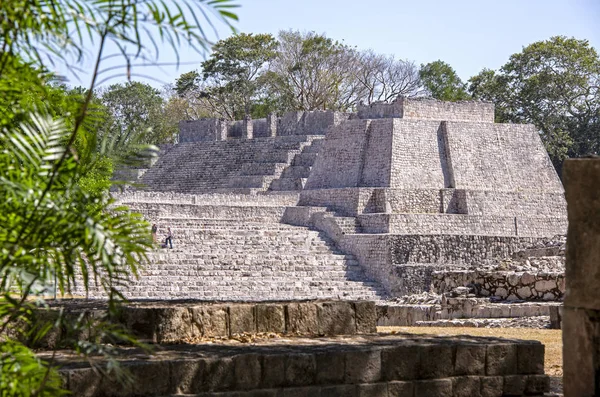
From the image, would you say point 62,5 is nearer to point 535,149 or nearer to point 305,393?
point 305,393

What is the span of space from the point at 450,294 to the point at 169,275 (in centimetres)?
785

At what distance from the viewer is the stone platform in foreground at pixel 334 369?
692 cm

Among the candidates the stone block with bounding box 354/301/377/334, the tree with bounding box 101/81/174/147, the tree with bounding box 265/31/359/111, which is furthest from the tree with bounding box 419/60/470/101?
the stone block with bounding box 354/301/377/334

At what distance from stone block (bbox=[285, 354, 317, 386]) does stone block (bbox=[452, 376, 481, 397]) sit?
1.13 meters

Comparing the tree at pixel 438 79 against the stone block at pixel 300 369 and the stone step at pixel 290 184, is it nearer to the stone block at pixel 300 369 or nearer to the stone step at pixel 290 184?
the stone step at pixel 290 184

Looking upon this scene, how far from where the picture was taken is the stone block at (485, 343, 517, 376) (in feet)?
27.1

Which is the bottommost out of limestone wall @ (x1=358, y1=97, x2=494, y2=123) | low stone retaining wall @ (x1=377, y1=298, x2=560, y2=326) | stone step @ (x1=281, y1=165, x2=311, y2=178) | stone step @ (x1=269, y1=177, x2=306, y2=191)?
low stone retaining wall @ (x1=377, y1=298, x2=560, y2=326)

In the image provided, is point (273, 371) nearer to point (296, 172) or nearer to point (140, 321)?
point (140, 321)

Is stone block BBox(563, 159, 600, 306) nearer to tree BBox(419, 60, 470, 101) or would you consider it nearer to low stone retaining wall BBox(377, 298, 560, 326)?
low stone retaining wall BBox(377, 298, 560, 326)

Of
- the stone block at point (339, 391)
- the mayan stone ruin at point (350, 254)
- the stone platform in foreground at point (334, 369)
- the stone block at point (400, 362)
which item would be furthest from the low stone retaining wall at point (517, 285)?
A: the stone block at point (339, 391)

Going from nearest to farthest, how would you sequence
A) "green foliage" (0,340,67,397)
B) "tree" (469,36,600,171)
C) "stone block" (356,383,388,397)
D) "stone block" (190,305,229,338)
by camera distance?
"green foliage" (0,340,67,397), "stone block" (356,383,388,397), "stone block" (190,305,229,338), "tree" (469,36,600,171)

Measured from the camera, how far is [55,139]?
4.67 metres

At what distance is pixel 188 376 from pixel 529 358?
2710mm

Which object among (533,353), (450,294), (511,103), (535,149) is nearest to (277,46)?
(511,103)
